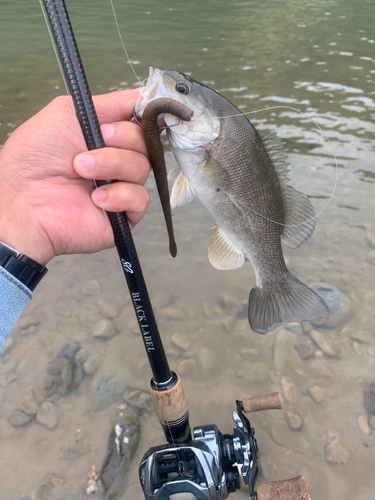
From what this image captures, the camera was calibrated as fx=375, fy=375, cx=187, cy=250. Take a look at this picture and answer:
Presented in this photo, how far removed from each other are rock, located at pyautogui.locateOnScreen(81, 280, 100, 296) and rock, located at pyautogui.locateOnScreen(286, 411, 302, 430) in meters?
2.09

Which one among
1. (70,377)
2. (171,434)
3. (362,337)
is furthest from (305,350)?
(70,377)

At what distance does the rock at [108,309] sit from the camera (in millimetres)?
3553

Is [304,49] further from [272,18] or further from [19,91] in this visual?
[19,91]

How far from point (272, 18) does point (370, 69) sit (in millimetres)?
5215

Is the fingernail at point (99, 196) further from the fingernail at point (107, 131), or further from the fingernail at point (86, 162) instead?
the fingernail at point (107, 131)

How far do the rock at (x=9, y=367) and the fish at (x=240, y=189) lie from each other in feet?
7.23

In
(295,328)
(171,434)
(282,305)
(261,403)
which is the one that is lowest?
(295,328)

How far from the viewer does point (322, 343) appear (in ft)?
10.5

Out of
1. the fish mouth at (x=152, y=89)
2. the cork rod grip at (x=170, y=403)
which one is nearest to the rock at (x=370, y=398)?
the cork rod grip at (x=170, y=403)

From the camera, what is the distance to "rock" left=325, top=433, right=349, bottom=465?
253 centimetres

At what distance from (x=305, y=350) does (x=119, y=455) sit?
5.53 ft

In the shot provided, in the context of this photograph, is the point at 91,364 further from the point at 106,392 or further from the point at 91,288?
the point at 91,288

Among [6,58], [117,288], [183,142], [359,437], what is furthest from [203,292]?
[6,58]

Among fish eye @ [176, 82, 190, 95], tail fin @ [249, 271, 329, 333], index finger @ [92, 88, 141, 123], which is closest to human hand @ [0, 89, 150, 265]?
index finger @ [92, 88, 141, 123]
